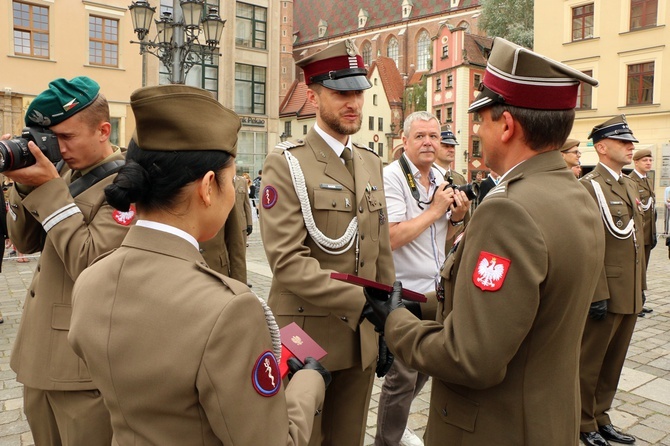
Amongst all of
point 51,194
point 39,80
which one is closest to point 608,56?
point 39,80

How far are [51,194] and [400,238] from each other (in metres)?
2.05

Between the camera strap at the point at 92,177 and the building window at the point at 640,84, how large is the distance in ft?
92.9

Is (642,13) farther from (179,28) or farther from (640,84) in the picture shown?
(179,28)

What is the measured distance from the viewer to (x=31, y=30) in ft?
76.9

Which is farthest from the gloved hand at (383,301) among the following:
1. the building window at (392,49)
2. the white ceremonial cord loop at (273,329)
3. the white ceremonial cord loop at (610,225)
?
the building window at (392,49)

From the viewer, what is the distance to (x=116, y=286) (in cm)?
144

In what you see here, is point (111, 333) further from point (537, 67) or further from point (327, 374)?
point (537, 67)

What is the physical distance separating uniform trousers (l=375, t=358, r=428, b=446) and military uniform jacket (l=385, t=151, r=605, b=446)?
5.23ft

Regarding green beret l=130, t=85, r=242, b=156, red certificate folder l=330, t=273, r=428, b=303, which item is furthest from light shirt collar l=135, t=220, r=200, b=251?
red certificate folder l=330, t=273, r=428, b=303

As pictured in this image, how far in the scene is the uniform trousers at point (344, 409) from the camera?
2.85 metres

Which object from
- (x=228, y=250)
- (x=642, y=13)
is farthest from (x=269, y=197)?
(x=642, y=13)

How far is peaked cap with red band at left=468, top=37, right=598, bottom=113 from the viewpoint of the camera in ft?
5.97

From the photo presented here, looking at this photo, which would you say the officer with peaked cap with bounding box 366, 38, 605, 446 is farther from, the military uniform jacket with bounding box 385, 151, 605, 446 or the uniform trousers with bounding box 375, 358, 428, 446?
the uniform trousers with bounding box 375, 358, 428, 446

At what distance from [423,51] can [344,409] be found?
65.7 metres
